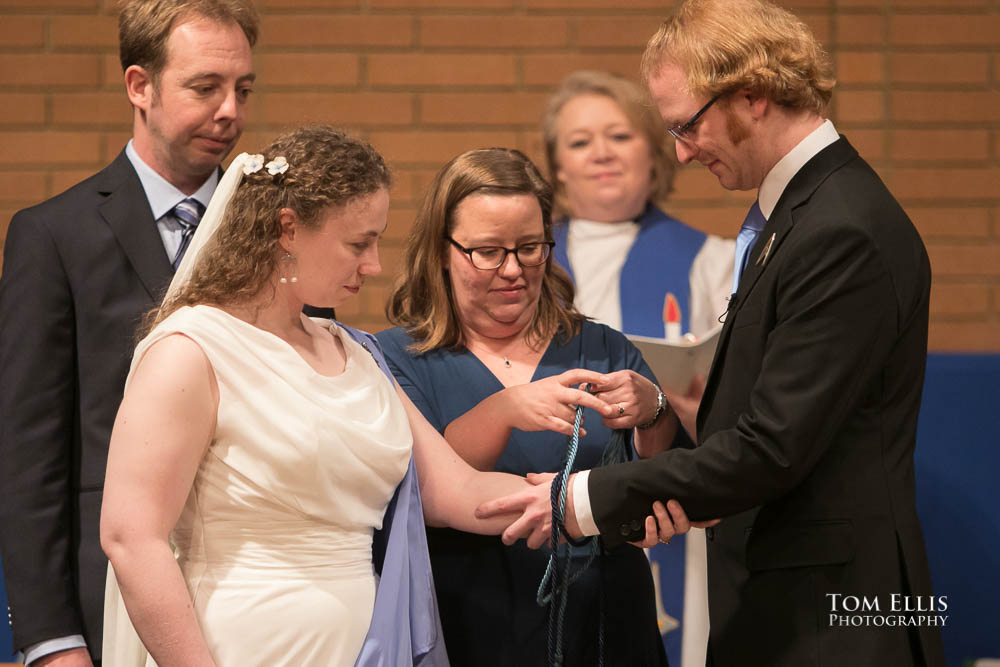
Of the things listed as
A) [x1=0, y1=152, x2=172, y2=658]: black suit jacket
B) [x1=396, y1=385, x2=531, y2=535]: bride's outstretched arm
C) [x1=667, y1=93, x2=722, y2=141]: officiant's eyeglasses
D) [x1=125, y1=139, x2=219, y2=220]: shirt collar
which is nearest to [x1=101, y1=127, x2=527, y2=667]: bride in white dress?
[x1=396, y1=385, x2=531, y2=535]: bride's outstretched arm

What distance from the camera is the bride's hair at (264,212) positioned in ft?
5.45

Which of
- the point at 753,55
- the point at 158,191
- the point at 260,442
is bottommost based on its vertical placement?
the point at 260,442

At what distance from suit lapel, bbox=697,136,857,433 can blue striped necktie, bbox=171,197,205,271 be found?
1.03 metres

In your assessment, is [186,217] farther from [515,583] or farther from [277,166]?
[515,583]

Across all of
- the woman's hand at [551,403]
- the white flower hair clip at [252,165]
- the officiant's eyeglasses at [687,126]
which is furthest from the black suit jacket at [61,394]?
the officiant's eyeglasses at [687,126]

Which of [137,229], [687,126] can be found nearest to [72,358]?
[137,229]

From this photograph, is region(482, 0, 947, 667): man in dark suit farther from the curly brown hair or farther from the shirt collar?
A: the shirt collar

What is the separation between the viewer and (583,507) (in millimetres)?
1842

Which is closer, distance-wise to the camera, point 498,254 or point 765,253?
point 765,253

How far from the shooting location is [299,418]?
1.61 m

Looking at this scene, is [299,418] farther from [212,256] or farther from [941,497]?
[941,497]

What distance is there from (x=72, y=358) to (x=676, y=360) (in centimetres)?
141

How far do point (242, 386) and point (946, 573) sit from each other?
2313mm

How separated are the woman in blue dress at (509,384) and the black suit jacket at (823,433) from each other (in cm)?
32
